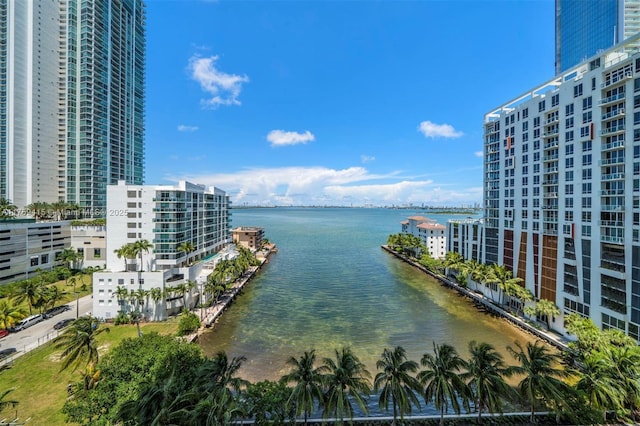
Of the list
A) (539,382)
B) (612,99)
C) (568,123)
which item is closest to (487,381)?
(539,382)

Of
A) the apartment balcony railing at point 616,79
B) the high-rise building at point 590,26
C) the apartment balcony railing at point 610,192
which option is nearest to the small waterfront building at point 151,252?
the apartment balcony railing at point 610,192

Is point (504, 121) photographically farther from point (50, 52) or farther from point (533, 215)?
point (50, 52)

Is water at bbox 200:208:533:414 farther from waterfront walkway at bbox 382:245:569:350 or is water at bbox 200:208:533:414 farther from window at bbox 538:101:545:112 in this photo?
window at bbox 538:101:545:112

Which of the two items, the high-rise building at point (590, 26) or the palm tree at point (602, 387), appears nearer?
the palm tree at point (602, 387)

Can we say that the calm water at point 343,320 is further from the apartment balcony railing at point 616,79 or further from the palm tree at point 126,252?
the apartment balcony railing at point 616,79

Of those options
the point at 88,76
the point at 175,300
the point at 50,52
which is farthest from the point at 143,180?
the point at 175,300

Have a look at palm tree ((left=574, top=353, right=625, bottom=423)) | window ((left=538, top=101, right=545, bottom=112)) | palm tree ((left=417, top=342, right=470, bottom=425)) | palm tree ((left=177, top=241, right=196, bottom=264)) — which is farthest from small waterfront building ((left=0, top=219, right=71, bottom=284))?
window ((left=538, top=101, right=545, bottom=112))
